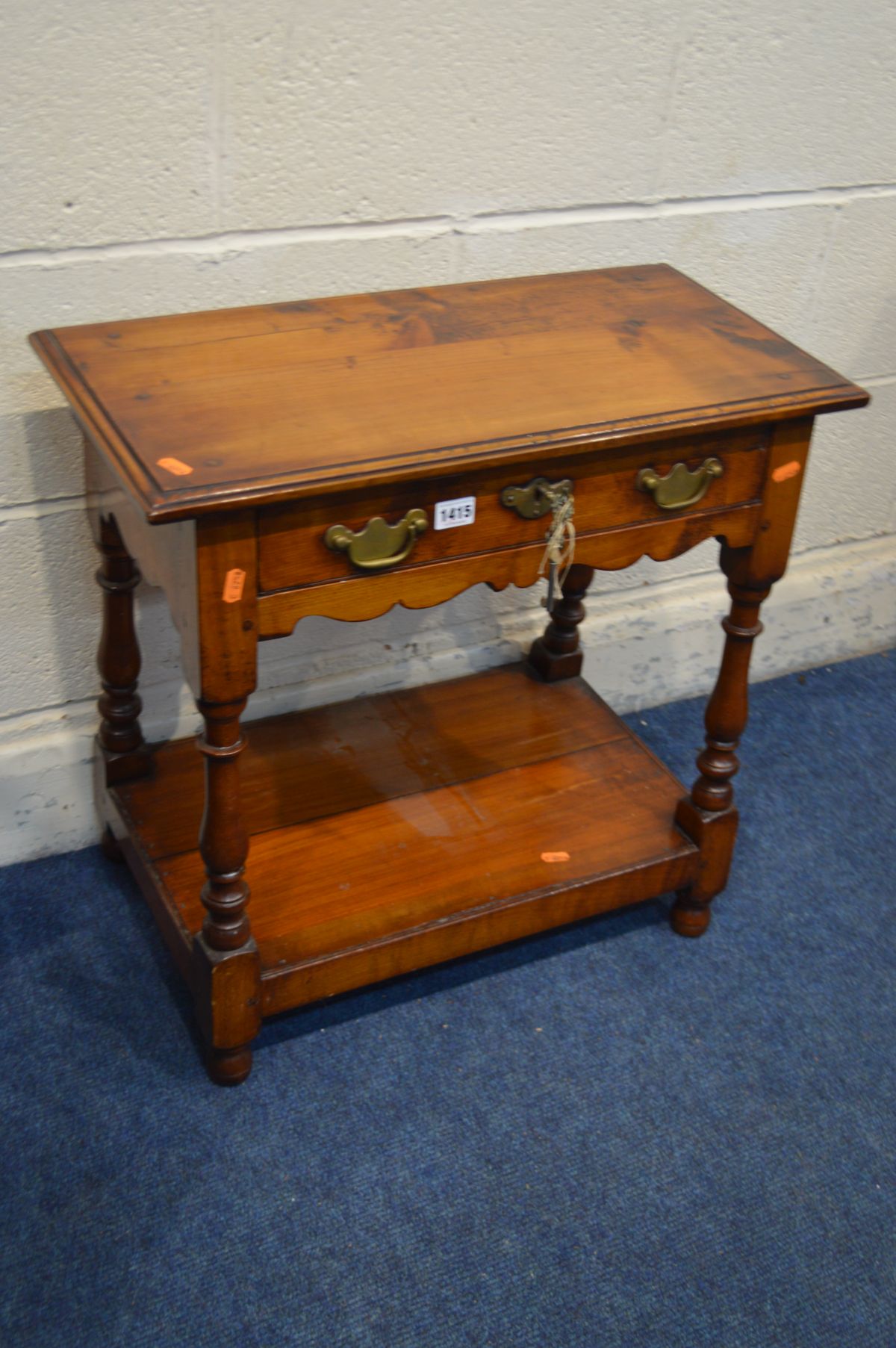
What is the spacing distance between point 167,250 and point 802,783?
1.50 meters

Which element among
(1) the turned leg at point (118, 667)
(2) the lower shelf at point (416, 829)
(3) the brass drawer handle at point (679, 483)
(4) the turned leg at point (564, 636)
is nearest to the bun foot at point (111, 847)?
(1) the turned leg at point (118, 667)

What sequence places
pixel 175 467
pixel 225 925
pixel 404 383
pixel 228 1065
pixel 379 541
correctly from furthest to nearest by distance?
pixel 228 1065 → pixel 225 925 → pixel 404 383 → pixel 379 541 → pixel 175 467

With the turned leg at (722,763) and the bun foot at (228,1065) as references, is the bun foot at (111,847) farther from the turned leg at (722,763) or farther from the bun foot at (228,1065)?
the turned leg at (722,763)

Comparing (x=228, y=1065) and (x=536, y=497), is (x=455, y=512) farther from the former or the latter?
(x=228, y=1065)

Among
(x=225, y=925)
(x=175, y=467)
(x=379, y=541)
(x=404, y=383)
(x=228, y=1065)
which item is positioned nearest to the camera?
(x=175, y=467)

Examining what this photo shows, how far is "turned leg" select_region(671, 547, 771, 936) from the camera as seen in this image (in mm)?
1939

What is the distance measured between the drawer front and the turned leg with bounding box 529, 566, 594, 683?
0.62m

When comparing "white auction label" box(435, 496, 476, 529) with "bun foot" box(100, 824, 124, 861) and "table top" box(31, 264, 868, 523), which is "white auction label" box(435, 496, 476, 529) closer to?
"table top" box(31, 264, 868, 523)

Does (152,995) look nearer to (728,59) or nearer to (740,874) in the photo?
(740,874)

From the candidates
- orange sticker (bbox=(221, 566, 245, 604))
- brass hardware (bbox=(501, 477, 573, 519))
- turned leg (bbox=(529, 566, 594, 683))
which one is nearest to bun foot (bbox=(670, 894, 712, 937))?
turned leg (bbox=(529, 566, 594, 683))

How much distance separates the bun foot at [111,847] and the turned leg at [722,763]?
919 millimetres

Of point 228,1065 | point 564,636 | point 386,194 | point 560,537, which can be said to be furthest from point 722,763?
point 386,194

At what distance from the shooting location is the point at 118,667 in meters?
2.10

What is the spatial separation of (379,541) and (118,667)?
69cm
